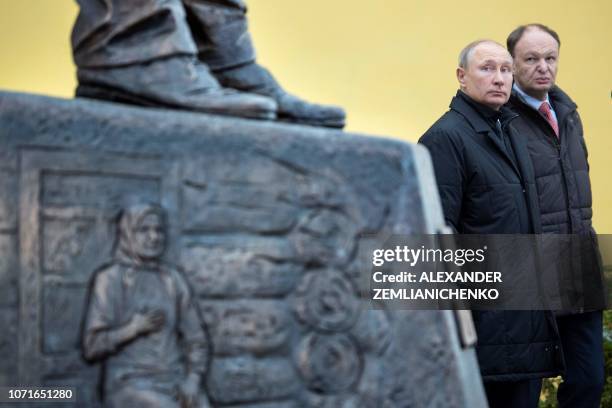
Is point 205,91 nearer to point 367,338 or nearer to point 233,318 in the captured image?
point 233,318

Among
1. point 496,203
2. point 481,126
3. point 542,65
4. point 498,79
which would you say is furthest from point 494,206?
point 542,65

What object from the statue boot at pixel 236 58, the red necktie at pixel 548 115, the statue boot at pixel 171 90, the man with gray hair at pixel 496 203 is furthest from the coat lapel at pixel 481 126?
the statue boot at pixel 171 90

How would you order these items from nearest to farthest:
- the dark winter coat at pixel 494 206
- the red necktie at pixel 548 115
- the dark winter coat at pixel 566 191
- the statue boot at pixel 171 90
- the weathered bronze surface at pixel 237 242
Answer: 1. the weathered bronze surface at pixel 237 242
2. the statue boot at pixel 171 90
3. the dark winter coat at pixel 494 206
4. the dark winter coat at pixel 566 191
5. the red necktie at pixel 548 115

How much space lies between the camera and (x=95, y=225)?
6.14ft

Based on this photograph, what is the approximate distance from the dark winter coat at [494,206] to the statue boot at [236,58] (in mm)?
592

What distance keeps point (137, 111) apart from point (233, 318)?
1.53ft

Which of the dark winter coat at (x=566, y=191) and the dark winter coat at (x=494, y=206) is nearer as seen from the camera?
the dark winter coat at (x=494, y=206)

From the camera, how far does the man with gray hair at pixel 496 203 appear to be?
271 centimetres

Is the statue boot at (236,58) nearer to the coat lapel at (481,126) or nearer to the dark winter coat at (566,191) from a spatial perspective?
the coat lapel at (481,126)

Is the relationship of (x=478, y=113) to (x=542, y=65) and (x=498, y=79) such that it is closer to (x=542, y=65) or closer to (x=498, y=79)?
(x=498, y=79)

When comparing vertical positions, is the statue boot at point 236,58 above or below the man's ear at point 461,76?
below

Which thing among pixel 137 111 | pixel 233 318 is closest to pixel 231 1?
pixel 137 111

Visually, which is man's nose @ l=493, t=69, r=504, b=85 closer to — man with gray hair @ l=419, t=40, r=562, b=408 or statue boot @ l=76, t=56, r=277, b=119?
man with gray hair @ l=419, t=40, r=562, b=408

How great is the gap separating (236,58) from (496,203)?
2.96 feet
